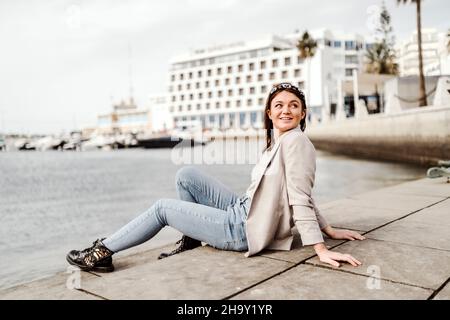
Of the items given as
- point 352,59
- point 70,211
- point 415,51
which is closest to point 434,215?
point 70,211

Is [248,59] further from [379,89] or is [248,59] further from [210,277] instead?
[210,277]

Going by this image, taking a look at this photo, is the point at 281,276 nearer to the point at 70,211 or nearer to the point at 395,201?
the point at 395,201

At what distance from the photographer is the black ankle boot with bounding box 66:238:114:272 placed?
2.78 m

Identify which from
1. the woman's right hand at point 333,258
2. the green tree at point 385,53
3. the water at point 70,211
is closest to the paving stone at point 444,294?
the woman's right hand at point 333,258

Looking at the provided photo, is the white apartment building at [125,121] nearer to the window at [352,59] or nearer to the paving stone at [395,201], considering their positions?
the window at [352,59]

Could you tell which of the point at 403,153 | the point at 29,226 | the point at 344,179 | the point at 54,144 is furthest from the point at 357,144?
the point at 54,144

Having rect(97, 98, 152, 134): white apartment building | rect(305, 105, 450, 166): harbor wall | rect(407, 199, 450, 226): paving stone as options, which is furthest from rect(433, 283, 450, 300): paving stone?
rect(97, 98, 152, 134): white apartment building

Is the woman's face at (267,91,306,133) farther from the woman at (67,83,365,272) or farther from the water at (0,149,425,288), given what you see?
the water at (0,149,425,288)

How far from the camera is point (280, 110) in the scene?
9.15 feet

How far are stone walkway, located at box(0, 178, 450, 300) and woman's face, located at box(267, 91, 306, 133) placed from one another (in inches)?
37.3

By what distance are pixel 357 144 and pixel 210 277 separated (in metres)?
24.4

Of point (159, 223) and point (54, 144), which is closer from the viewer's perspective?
point (159, 223)

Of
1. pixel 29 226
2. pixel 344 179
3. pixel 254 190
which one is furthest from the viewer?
pixel 344 179
